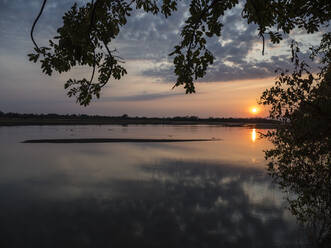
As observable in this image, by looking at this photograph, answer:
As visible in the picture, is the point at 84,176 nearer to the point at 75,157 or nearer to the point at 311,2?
the point at 75,157

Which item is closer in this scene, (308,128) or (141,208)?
(308,128)

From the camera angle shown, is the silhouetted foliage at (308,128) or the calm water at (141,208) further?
the calm water at (141,208)

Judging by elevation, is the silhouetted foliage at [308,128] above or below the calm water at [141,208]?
above

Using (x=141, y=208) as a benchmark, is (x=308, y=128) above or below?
above

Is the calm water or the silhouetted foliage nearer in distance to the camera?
the silhouetted foliage

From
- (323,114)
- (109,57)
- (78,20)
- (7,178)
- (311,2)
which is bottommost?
(7,178)

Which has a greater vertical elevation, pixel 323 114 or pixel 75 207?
pixel 323 114

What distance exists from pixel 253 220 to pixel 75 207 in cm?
1044

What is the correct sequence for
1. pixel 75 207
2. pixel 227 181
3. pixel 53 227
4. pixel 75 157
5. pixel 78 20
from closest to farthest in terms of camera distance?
pixel 78 20 → pixel 53 227 → pixel 75 207 → pixel 227 181 → pixel 75 157

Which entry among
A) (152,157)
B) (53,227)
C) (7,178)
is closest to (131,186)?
(53,227)

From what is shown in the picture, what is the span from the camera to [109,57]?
6348 millimetres

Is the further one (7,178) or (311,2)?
(7,178)

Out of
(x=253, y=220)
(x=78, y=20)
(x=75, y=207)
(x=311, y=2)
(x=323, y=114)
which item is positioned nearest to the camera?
(x=78, y=20)

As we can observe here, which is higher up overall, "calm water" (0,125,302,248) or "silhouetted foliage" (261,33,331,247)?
"silhouetted foliage" (261,33,331,247)
